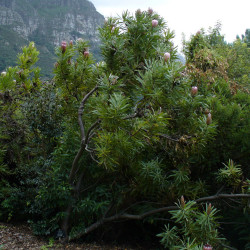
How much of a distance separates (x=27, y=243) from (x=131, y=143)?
194 centimetres

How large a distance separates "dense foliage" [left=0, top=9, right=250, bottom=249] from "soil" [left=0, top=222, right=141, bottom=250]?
129mm

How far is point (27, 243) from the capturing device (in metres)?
3.12

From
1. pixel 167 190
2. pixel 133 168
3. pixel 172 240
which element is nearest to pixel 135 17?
pixel 133 168

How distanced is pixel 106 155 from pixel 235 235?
2.68m

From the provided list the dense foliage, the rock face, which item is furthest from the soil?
the rock face

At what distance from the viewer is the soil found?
3018mm

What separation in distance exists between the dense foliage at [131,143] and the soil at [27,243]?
0.42 ft

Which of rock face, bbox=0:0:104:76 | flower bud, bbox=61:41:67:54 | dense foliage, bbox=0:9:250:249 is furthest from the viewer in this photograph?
rock face, bbox=0:0:104:76

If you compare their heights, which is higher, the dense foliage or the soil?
the dense foliage

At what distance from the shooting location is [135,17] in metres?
2.54

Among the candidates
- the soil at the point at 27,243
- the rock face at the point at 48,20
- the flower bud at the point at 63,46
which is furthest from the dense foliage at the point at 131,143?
the rock face at the point at 48,20

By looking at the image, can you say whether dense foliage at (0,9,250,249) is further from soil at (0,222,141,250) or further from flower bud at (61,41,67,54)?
soil at (0,222,141,250)

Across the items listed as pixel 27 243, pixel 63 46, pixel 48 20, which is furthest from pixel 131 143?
pixel 48 20

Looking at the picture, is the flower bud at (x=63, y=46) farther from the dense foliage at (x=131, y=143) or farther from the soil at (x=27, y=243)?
the soil at (x=27, y=243)
